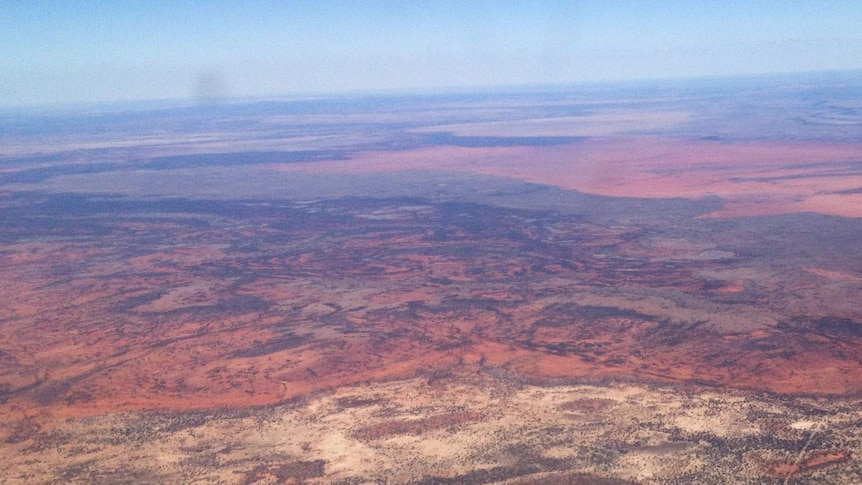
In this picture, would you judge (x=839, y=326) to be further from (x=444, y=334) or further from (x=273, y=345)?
(x=273, y=345)

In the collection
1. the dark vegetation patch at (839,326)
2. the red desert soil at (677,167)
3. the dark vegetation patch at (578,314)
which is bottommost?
the dark vegetation patch at (839,326)

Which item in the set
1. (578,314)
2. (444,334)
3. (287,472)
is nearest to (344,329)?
(444,334)

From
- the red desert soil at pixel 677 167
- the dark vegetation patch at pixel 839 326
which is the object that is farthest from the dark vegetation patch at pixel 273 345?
the red desert soil at pixel 677 167

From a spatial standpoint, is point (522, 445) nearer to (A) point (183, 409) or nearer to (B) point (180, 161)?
(A) point (183, 409)

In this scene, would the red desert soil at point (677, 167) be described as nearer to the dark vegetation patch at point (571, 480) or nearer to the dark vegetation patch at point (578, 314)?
the dark vegetation patch at point (578, 314)

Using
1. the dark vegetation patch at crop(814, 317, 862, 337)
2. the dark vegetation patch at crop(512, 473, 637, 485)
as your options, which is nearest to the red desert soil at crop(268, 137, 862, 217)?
the dark vegetation patch at crop(814, 317, 862, 337)
